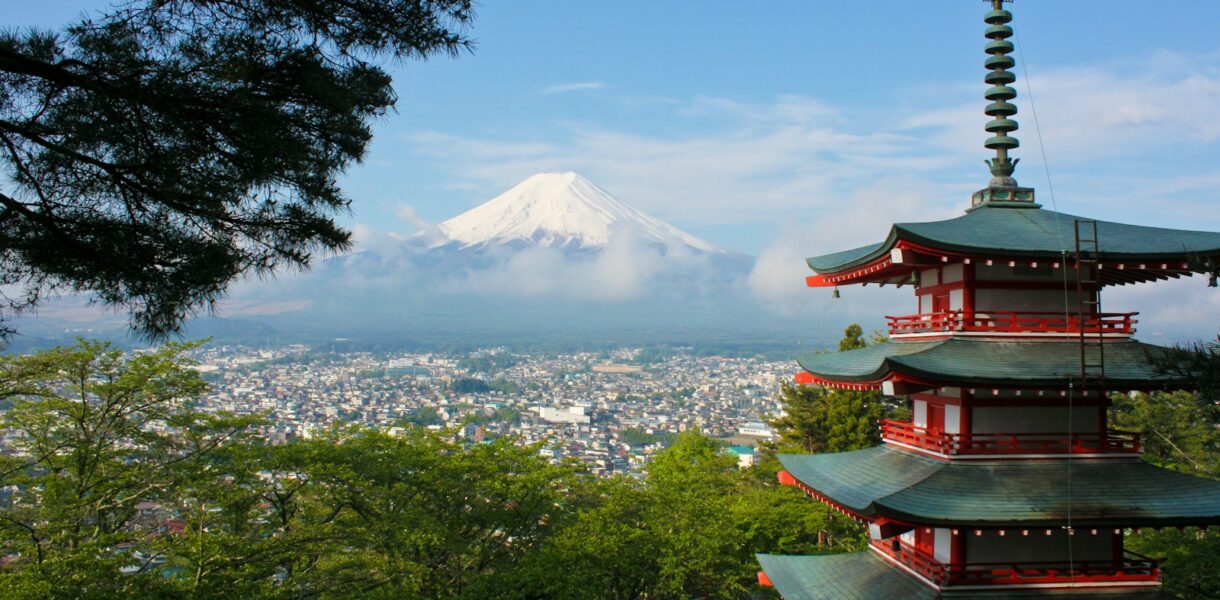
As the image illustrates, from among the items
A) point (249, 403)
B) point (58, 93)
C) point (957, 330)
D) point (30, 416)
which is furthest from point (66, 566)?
point (249, 403)

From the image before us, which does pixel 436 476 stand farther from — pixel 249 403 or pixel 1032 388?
pixel 249 403

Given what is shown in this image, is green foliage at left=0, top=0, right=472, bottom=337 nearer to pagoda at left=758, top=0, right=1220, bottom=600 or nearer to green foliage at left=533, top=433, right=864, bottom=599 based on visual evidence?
pagoda at left=758, top=0, right=1220, bottom=600

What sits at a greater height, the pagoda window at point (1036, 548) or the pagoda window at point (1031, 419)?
the pagoda window at point (1031, 419)

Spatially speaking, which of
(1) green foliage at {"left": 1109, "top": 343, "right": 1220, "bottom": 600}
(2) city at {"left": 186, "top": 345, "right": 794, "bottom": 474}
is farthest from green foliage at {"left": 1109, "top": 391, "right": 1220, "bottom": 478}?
(2) city at {"left": 186, "top": 345, "right": 794, "bottom": 474}

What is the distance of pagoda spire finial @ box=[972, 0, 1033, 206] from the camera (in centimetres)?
1035

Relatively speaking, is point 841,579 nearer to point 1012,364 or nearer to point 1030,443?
point 1030,443

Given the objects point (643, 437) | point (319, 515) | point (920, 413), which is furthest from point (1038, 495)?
point (643, 437)

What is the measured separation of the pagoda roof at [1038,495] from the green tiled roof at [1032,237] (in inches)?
91.1

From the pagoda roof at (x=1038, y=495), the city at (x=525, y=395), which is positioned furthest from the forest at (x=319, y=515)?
the city at (x=525, y=395)

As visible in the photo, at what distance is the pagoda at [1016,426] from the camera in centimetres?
823

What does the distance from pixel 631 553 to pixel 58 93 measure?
12.3m

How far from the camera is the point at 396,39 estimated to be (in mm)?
5250

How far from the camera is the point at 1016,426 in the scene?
9.04 metres

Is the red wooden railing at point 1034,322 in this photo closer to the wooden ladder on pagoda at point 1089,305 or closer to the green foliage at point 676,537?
the wooden ladder on pagoda at point 1089,305
